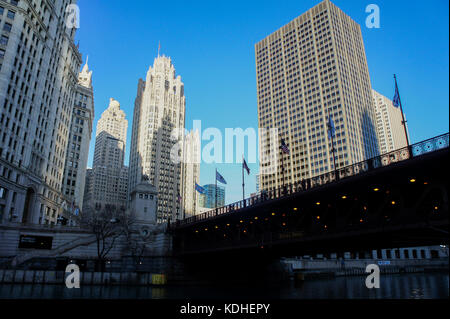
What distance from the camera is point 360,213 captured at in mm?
33719

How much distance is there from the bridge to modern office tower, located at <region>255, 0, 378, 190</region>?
108m

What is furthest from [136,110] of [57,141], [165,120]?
[57,141]

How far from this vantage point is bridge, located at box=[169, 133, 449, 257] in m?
24.4

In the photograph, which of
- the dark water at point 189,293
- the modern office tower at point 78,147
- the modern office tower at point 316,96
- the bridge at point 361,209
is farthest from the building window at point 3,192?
the modern office tower at point 316,96

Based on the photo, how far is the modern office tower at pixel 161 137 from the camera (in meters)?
163

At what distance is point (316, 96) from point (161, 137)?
77.0 meters

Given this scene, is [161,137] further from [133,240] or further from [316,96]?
[133,240]

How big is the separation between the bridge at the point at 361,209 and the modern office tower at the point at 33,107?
4408 cm

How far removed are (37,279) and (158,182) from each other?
389 ft
